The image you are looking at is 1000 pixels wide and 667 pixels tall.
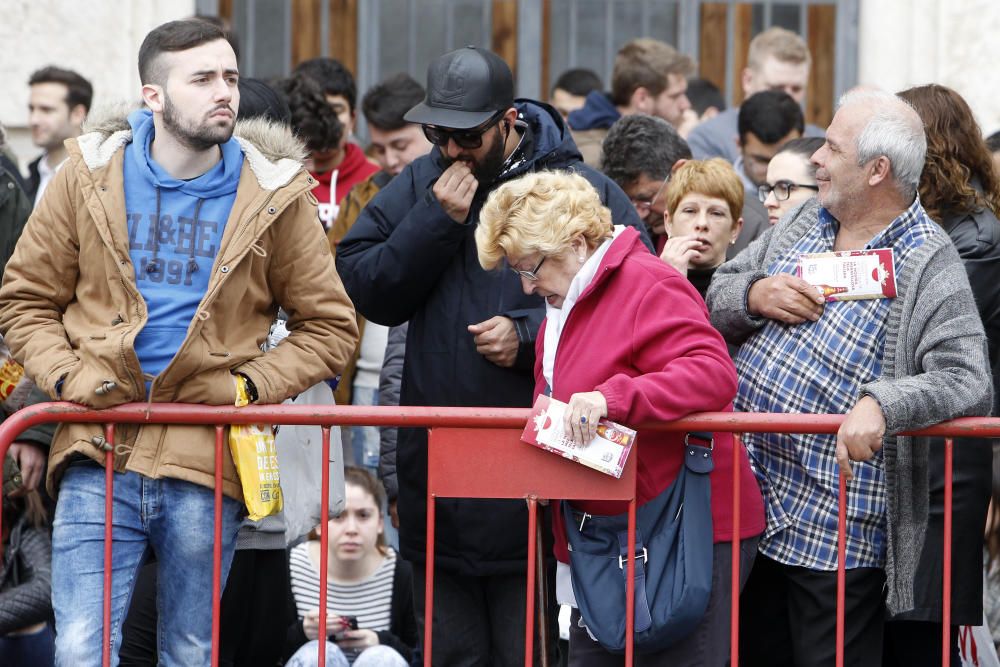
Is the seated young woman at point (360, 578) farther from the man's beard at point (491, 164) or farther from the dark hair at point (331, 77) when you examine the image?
the dark hair at point (331, 77)

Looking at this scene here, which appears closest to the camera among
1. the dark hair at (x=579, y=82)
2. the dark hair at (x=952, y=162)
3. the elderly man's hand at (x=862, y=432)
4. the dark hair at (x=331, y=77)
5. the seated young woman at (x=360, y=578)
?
the elderly man's hand at (x=862, y=432)

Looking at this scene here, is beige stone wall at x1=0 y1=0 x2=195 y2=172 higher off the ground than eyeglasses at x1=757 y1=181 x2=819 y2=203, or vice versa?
beige stone wall at x1=0 y1=0 x2=195 y2=172

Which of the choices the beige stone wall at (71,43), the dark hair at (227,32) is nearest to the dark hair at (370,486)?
the dark hair at (227,32)

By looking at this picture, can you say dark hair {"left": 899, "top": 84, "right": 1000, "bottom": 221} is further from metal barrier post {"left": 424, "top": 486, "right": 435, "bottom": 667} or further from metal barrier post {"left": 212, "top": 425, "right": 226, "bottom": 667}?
metal barrier post {"left": 212, "top": 425, "right": 226, "bottom": 667}

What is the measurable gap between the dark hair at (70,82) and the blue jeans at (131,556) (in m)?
3.97

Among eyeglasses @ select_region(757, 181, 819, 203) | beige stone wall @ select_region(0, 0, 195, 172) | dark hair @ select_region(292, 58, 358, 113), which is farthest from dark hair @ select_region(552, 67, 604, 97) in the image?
eyeglasses @ select_region(757, 181, 819, 203)

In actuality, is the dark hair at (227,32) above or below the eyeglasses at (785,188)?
above

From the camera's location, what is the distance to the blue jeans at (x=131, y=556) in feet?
13.1

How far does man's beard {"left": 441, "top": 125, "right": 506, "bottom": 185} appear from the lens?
4574 mm

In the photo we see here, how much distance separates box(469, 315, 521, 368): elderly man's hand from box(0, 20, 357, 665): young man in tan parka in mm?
499

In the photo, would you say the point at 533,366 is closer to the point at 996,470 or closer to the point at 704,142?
the point at 996,470

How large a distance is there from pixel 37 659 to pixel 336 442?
1772mm

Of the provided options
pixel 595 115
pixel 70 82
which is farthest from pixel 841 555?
pixel 70 82

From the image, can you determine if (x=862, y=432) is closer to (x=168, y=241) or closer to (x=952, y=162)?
(x=952, y=162)
